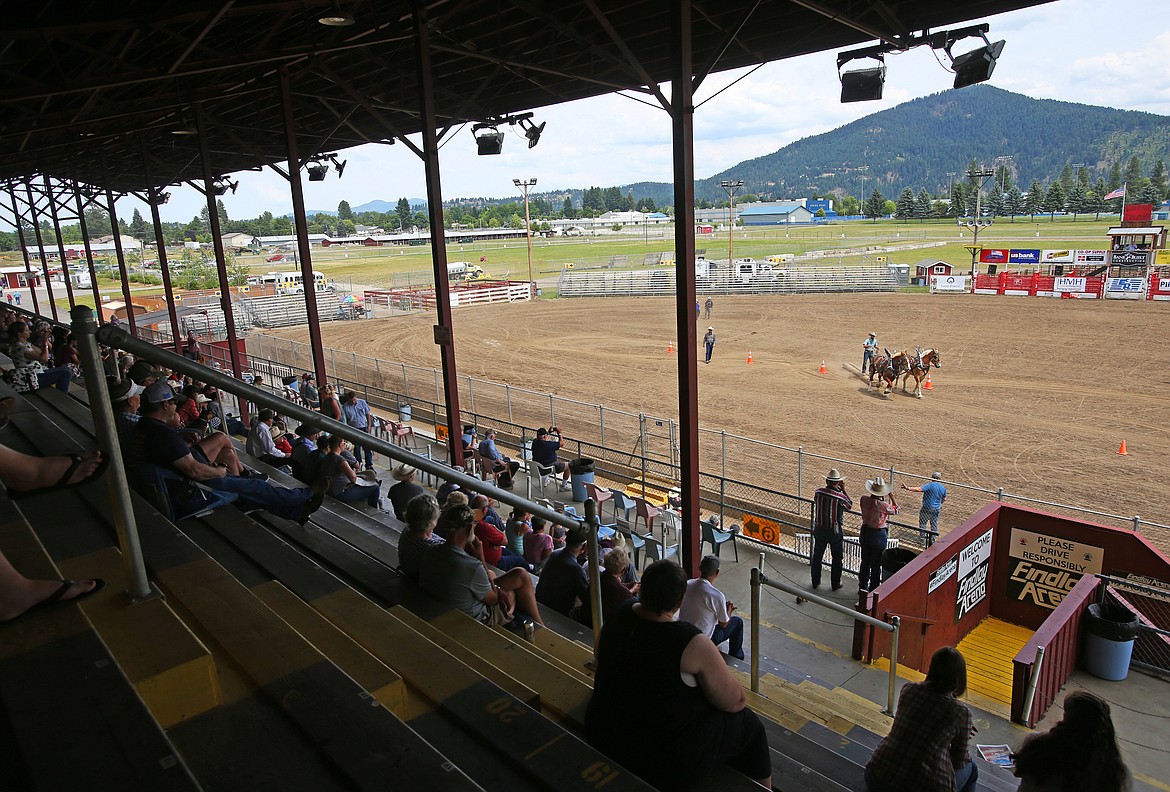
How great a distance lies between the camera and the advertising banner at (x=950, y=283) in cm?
4669

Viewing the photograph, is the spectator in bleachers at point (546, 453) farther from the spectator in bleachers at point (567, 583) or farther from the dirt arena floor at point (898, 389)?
the spectator in bleachers at point (567, 583)

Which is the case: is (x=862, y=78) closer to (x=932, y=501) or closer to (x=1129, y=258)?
(x=932, y=501)

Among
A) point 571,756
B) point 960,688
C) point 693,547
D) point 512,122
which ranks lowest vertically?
point 693,547

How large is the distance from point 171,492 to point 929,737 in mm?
4493

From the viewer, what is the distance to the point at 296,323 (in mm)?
50469

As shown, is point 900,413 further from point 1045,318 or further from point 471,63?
point 1045,318

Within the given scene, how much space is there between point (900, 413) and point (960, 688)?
18.5 meters

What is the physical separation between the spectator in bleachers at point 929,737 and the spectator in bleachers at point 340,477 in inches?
213

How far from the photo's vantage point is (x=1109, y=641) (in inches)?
333

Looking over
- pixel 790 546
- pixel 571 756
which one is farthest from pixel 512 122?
pixel 571 756

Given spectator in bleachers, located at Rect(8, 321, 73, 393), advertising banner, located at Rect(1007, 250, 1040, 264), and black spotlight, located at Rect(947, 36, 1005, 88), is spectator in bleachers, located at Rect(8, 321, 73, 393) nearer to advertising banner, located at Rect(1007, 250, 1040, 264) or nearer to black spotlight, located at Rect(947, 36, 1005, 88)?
black spotlight, located at Rect(947, 36, 1005, 88)

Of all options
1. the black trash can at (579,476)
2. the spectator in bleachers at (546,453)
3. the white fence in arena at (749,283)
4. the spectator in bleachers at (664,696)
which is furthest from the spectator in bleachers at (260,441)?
the white fence in arena at (749,283)

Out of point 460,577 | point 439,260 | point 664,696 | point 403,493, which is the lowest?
point 403,493

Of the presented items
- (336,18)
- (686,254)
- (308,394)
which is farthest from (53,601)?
(308,394)
